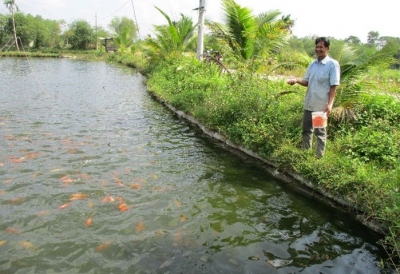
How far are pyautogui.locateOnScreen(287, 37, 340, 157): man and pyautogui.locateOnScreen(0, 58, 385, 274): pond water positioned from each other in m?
1.45

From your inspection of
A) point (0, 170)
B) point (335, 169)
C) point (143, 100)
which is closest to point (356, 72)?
point (335, 169)

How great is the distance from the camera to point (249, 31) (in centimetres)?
1159

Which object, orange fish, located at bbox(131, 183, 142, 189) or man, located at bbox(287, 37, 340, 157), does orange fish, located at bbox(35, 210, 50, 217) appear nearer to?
orange fish, located at bbox(131, 183, 142, 189)

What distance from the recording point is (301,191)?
6703 mm

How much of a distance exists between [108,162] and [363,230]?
5.69 metres

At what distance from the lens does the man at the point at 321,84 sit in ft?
20.3

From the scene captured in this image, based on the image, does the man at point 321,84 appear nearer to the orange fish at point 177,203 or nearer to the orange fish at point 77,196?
the orange fish at point 177,203

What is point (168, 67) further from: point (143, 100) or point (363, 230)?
point (363, 230)

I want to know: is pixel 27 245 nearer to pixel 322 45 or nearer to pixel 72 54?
pixel 322 45

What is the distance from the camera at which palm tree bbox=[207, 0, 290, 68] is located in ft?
37.3

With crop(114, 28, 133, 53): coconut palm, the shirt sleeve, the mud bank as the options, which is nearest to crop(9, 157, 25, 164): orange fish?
the mud bank

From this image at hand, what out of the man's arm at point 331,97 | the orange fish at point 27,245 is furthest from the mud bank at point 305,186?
the orange fish at point 27,245

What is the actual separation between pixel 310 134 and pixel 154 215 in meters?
3.98

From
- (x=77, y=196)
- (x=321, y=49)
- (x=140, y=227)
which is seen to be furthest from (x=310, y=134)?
(x=77, y=196)
